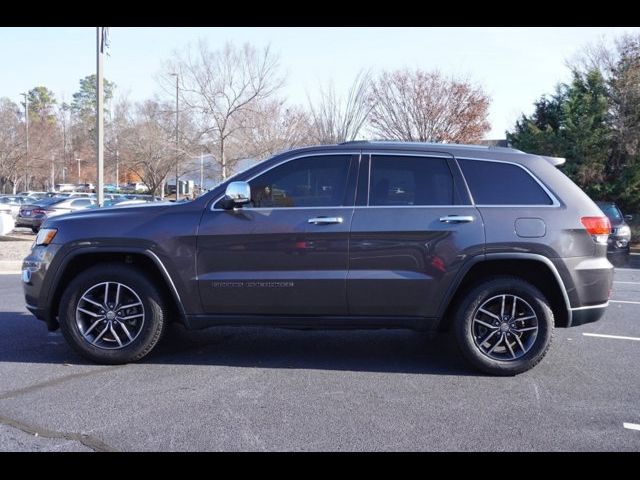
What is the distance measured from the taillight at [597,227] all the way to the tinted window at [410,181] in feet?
3.74

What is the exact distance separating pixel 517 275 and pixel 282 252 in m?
2.03

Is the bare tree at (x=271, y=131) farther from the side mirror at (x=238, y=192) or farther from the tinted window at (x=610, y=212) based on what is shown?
the side mirror at (x=238, y=192)

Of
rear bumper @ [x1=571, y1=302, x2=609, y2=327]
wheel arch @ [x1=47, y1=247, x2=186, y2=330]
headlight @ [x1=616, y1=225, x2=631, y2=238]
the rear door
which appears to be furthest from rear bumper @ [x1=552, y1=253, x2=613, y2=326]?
headlight @ [x1=616, y1=225, x2=631, y2=238]

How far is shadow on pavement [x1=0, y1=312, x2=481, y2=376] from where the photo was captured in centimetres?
561

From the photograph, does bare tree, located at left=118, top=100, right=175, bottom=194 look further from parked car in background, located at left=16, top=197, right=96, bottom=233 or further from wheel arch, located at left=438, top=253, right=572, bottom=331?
wheel arch, located at left=438, top=253, right=572, bottom=331

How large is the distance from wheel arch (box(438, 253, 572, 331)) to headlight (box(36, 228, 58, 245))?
3398mm

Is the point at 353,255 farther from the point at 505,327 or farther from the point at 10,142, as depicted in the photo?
the point at 10,142

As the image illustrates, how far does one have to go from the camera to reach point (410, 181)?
17.8 feet

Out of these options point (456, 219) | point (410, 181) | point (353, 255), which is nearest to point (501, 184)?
point (456, 219)

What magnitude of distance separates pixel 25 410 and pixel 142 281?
4.65 ft

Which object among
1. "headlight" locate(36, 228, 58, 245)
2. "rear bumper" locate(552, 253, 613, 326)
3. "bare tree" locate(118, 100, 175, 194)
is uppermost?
"bare tree" locate(118, 100, 175, 194)

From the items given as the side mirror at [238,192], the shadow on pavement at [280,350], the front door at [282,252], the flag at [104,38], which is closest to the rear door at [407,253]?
the front door at [282,252]

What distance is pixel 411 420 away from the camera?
427 cm
